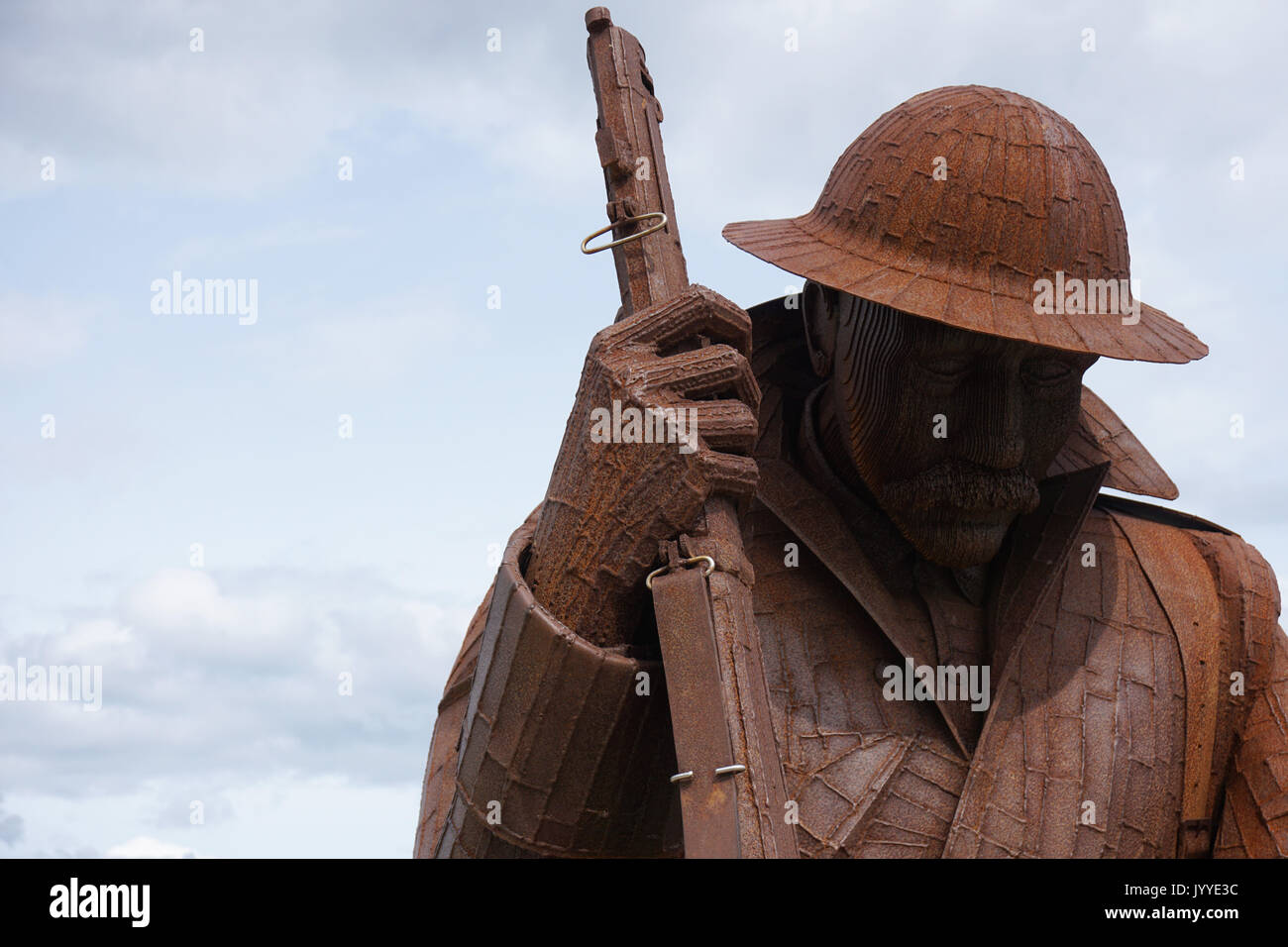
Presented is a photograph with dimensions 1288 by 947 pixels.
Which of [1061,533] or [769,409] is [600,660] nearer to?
[769,409]

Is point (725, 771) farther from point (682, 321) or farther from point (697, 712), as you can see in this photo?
point (682, 321)

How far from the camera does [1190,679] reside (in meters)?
6.22

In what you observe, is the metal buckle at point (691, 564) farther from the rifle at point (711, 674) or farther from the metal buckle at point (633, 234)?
the metal buckle at point (633, 234)

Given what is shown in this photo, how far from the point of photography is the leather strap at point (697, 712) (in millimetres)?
4426

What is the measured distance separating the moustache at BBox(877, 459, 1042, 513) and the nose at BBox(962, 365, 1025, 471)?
88mm

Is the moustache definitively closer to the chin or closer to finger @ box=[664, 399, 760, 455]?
the chin

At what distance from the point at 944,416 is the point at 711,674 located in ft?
5.01

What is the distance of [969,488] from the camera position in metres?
5.85

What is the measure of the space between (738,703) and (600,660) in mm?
625

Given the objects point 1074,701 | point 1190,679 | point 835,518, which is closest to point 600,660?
point 835,518

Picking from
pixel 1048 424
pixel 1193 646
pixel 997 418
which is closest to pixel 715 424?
pixel 997 418

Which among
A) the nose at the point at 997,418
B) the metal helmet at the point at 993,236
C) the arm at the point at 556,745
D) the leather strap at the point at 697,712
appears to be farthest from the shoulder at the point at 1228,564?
the leather strap at the point at 697,712

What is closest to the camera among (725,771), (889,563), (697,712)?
(725,771)

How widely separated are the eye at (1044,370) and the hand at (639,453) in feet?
3.24
